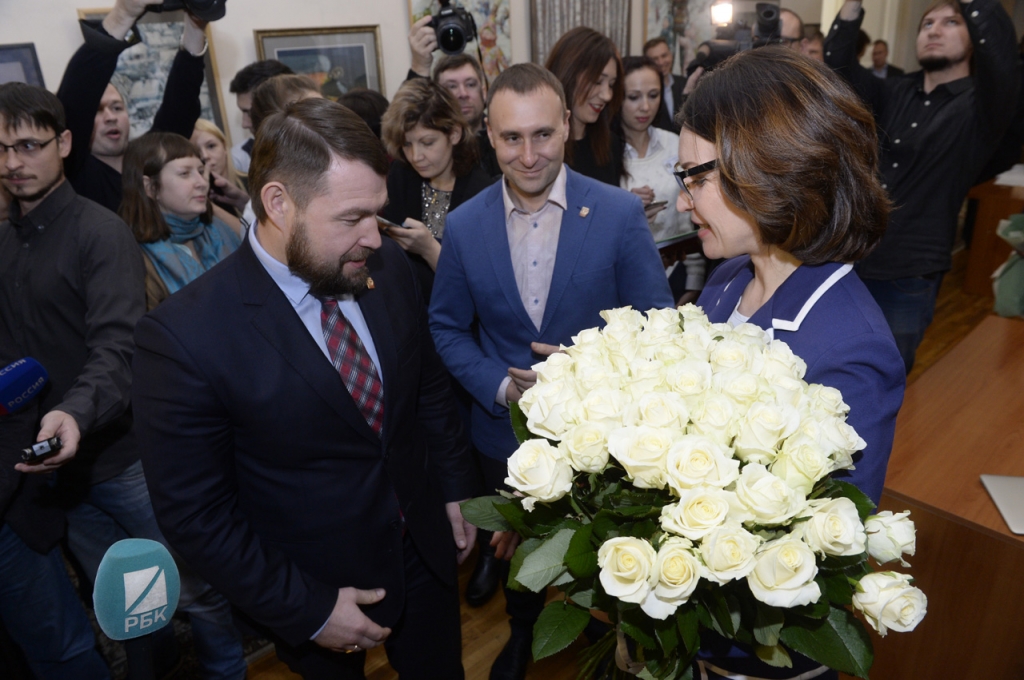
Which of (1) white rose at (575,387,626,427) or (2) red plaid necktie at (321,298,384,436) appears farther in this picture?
(2) red plaid necktie at (321,298,384,436)

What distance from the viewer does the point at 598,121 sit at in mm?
3029

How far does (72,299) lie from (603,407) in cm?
189

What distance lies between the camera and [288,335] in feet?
4.55

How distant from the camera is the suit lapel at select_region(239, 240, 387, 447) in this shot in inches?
54.1

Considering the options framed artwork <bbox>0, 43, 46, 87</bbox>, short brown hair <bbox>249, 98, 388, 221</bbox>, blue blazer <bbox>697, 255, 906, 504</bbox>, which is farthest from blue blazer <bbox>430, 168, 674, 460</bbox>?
framed artwork <bbox>0, 43, 46, 87</bbox>

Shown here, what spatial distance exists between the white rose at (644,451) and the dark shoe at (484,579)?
205cm

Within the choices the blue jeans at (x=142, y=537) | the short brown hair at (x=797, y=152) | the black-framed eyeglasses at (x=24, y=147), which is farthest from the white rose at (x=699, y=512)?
the black-framed eyeglasses at (x=24, y=147)

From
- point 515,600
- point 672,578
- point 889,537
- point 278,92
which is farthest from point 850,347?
point 278,92

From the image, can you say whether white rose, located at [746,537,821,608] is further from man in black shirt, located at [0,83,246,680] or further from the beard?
man in black shirt, located at [0,83,246,680]

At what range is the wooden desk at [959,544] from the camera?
1.68 m

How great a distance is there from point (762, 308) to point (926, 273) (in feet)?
7.26

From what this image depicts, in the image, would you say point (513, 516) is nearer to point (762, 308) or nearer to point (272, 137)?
point (762, 308)

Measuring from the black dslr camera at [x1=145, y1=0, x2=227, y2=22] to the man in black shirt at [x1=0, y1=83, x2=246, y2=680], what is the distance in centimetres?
86

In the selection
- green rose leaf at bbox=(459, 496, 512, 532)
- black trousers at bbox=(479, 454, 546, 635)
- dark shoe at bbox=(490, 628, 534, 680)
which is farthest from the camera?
dark shoe at bbox=(490, 628, 534, 680)
